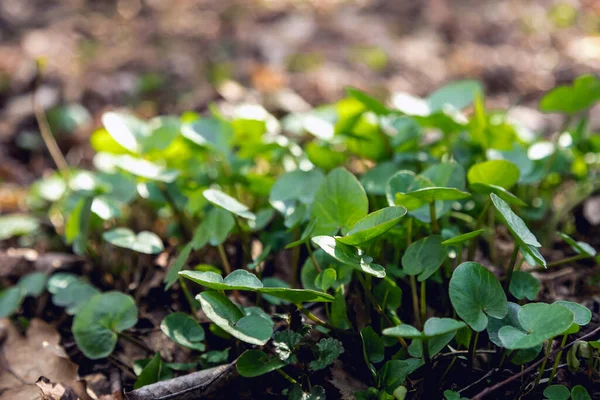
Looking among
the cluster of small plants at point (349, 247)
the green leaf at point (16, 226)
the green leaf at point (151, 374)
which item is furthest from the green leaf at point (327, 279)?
the green leaf at point (16, 226)

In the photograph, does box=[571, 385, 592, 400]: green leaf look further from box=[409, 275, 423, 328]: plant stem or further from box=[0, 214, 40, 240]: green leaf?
box=[0, 214, 40, 240]: green leaf

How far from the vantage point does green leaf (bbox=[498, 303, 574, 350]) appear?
79 centimetres

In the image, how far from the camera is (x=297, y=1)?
12.7 feet

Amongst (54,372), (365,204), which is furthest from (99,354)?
(365,204)

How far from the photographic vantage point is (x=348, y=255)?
0.91 metres

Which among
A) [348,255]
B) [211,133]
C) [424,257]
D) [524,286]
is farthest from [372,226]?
[211,133]

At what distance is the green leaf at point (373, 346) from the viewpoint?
0.99 metres

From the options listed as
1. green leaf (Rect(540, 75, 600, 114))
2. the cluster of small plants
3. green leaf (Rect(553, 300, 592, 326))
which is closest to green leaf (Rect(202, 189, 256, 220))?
the cluster of small plants

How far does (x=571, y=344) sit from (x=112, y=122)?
128 cm

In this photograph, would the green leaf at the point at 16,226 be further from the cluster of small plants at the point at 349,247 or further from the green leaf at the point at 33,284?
the green leaf at the point at 33,284

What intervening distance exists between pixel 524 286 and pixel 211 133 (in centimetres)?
90

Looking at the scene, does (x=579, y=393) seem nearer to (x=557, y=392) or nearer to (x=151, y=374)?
(x=557, y=392)

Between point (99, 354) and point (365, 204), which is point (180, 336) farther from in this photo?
point (365, 204)

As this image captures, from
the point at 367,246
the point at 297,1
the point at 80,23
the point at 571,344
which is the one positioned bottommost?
the point at 80,23
